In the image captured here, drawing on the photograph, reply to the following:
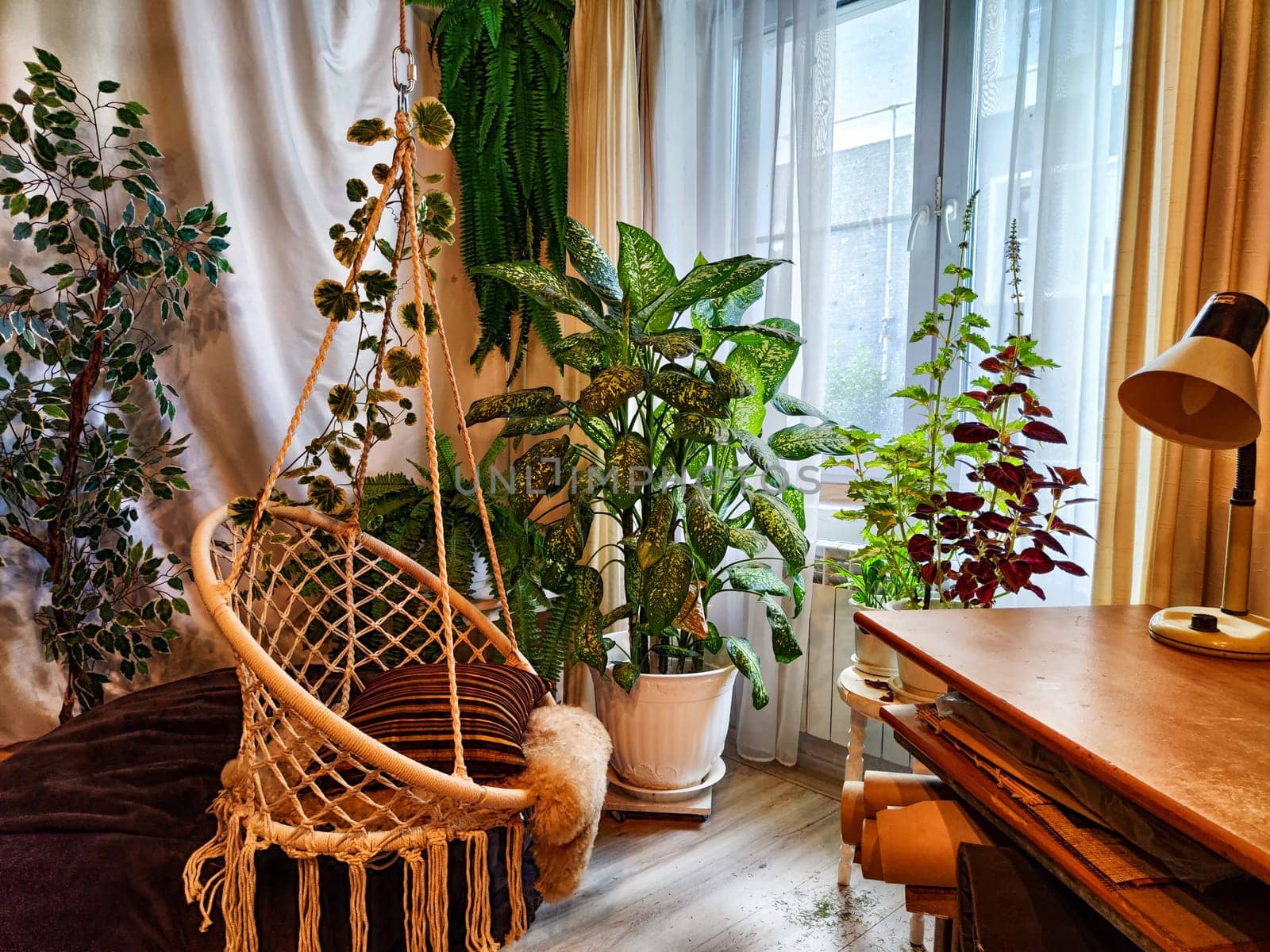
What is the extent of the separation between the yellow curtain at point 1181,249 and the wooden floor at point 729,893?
0.83m

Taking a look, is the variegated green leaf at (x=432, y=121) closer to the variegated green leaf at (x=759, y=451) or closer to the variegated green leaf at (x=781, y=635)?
the variegated green leaf at (x=759, y=451)

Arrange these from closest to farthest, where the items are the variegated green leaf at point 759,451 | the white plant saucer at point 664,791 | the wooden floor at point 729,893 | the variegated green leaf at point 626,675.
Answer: the wooden floor at point 729,893 → the variegated green leaf at point 759,451 → the variegated green leaf at point 626,675 → the white plant saucer at point 664,791

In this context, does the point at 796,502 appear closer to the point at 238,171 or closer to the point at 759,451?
the point at 759,451

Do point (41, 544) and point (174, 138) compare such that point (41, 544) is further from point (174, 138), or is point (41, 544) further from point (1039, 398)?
point (1039, 398)

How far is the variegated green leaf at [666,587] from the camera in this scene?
172cm

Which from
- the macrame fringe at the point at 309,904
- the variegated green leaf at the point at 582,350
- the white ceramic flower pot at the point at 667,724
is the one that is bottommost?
the white ceramic flower pot at the point at 667,724

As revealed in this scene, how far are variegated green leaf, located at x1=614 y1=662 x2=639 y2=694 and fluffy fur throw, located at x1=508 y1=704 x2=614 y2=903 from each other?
576mm

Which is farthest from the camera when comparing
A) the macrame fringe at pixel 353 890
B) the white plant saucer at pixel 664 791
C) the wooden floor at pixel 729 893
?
the white plant saucer at pixel 664 791

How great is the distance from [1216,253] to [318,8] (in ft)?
7.44

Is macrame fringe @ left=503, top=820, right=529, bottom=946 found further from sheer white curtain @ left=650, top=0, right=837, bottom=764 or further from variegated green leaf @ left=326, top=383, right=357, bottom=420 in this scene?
sheer white curtain @ left=650, top=0, right=837, bottom=764

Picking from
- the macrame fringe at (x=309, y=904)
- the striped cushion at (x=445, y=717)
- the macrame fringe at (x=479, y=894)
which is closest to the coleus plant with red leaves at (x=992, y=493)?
the striped cushion at (x=445, y=717)

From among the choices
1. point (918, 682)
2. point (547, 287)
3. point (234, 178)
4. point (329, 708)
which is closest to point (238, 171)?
point (234, 178)

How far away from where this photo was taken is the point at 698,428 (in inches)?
67.9

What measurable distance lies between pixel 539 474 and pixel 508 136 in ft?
4.13
